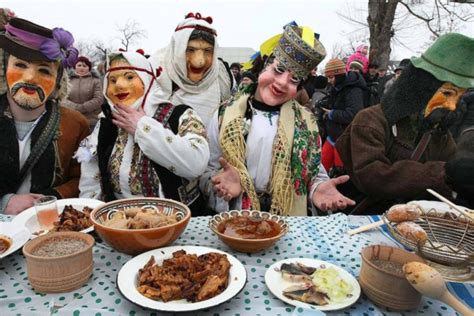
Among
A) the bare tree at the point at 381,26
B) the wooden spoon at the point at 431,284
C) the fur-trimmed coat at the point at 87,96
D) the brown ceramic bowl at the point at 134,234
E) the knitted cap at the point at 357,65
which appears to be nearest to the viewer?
the wooden spoon at the point at 431,284

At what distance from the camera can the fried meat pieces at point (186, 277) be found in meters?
0.89

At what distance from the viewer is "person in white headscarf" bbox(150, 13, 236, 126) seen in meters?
1.90

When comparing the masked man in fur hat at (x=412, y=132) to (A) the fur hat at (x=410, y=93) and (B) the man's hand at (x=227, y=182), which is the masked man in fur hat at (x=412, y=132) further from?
(B) the man's hand at (x=227, y=182)

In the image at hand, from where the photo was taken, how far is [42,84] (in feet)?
5.65

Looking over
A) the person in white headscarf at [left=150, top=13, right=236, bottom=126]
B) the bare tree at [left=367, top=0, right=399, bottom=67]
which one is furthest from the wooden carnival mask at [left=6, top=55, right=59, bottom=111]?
the bare tree at [left=367, top=0, right=399, bottom=67]

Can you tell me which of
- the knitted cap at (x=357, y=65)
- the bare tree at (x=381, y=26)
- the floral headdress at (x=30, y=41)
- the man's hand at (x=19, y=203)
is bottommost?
the man's hand at (x=19, y=203)

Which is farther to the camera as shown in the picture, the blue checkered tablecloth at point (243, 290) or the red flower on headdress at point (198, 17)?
the red flower on headdress at point (198, 17)

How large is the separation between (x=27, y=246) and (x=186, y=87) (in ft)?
4.33

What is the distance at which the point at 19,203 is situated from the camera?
158 centimetres

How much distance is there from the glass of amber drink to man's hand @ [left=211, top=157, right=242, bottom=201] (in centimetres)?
68

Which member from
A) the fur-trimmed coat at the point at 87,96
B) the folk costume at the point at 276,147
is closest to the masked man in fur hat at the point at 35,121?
the folk costume at the point at 276,147

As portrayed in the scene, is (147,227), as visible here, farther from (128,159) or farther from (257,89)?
(257,89)

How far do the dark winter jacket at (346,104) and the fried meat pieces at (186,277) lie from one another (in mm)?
3078

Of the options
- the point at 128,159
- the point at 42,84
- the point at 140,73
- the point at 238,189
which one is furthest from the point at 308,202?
the point at 42,84
